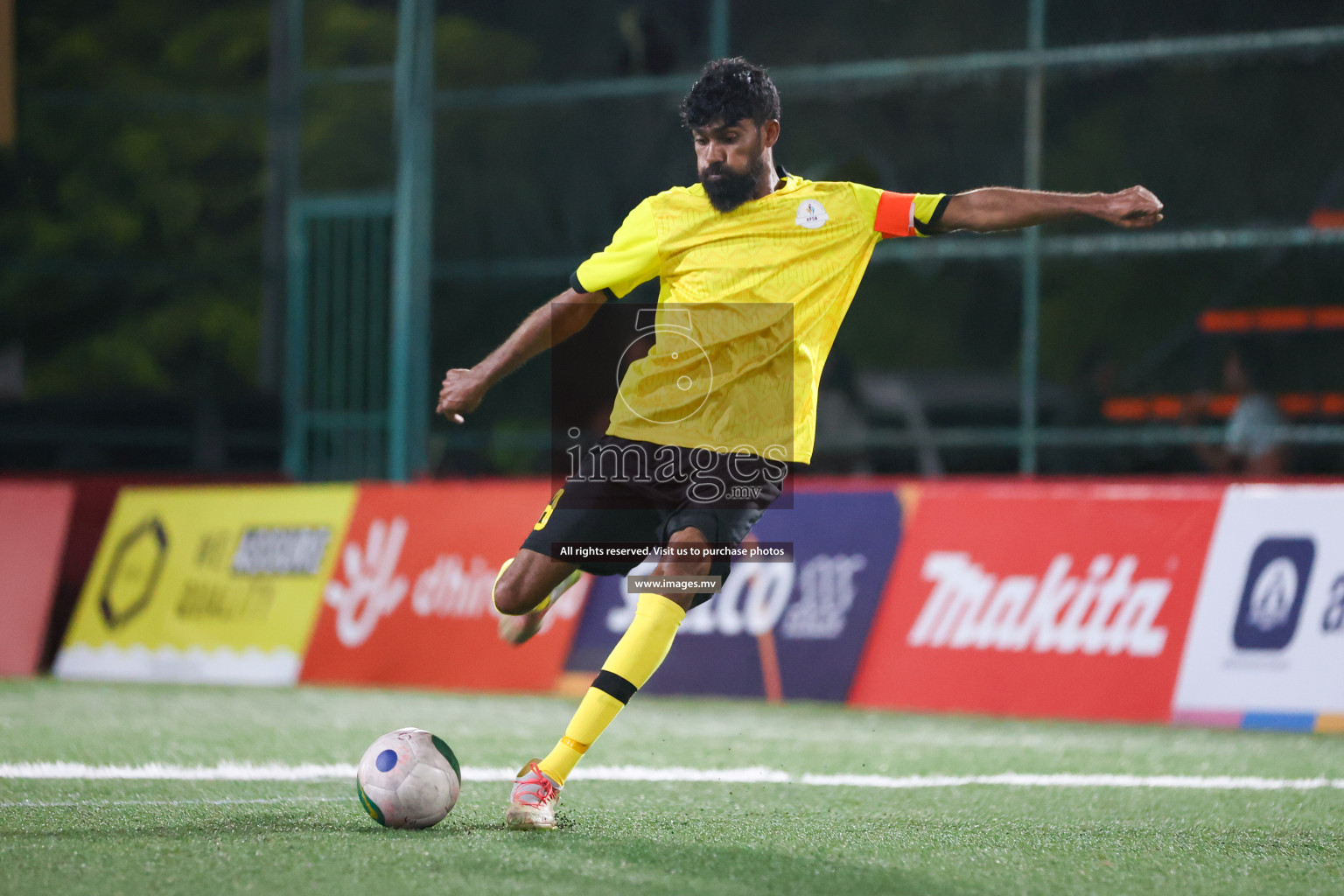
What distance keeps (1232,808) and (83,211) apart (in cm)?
2547

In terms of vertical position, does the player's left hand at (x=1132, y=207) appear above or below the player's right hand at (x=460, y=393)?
above

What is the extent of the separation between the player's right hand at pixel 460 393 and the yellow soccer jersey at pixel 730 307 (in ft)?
1.61

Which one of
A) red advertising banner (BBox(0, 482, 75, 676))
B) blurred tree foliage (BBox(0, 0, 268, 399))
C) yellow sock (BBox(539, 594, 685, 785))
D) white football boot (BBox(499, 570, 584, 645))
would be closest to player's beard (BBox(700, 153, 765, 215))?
yellow sock (BBox(539, 594, 685, 785))

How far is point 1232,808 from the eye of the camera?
6.51m

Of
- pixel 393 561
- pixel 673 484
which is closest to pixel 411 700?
pixel 393 561

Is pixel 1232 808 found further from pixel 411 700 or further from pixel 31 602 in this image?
pixel 31 602

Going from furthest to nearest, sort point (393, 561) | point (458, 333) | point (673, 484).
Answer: point (458, 333) → point (393, 561) → point (673, 484)

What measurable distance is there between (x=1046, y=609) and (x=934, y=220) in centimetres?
443

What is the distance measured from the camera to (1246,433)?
12922 millimetres

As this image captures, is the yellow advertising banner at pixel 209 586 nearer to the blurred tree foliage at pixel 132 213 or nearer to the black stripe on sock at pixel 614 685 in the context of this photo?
the black stripe on sock at pixel 614 685

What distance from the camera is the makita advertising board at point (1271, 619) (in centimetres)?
923

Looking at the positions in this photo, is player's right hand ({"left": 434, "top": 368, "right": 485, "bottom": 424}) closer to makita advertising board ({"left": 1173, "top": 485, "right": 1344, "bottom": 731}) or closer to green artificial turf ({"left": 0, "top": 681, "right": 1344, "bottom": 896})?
green artificial turf ({"left": 0, "top": 681, "right": 1344, "bottom": 896})

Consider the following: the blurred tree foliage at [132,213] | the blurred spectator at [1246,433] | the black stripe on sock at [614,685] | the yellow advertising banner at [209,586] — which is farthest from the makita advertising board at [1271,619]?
the blurred tree foliage at [132,213]

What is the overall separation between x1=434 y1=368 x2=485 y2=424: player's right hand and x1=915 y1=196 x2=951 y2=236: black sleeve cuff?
5.17 ft
